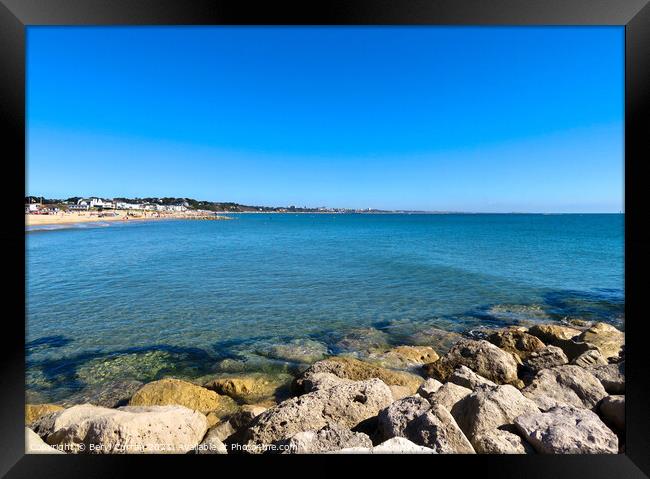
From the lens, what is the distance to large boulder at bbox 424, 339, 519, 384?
5027mm

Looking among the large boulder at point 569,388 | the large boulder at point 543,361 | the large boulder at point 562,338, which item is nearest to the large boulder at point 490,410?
the large boulder at point 569,388

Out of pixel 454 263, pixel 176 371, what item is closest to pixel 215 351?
pixel 176 371

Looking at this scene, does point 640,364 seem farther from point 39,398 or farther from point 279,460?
point 39,398

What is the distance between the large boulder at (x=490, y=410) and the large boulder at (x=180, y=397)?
3.15 m

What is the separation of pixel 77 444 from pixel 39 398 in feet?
9.22

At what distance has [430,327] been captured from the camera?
827 centimetres

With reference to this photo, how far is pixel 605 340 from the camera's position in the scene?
598 cm

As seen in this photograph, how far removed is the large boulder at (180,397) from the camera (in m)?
4.45

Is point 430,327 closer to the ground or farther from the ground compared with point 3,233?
closer to the ground

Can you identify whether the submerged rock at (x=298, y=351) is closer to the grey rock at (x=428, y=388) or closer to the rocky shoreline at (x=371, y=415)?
the rocky shoreline at (x=371, y=415)

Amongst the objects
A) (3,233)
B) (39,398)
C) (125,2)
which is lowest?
(39,398)

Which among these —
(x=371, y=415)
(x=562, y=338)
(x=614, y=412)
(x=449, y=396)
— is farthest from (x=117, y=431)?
(x=562, y=338)

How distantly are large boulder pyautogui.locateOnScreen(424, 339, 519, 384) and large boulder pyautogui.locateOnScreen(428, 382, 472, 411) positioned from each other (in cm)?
122

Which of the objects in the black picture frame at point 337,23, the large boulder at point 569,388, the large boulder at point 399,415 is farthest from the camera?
the large boulder at point 569,388
